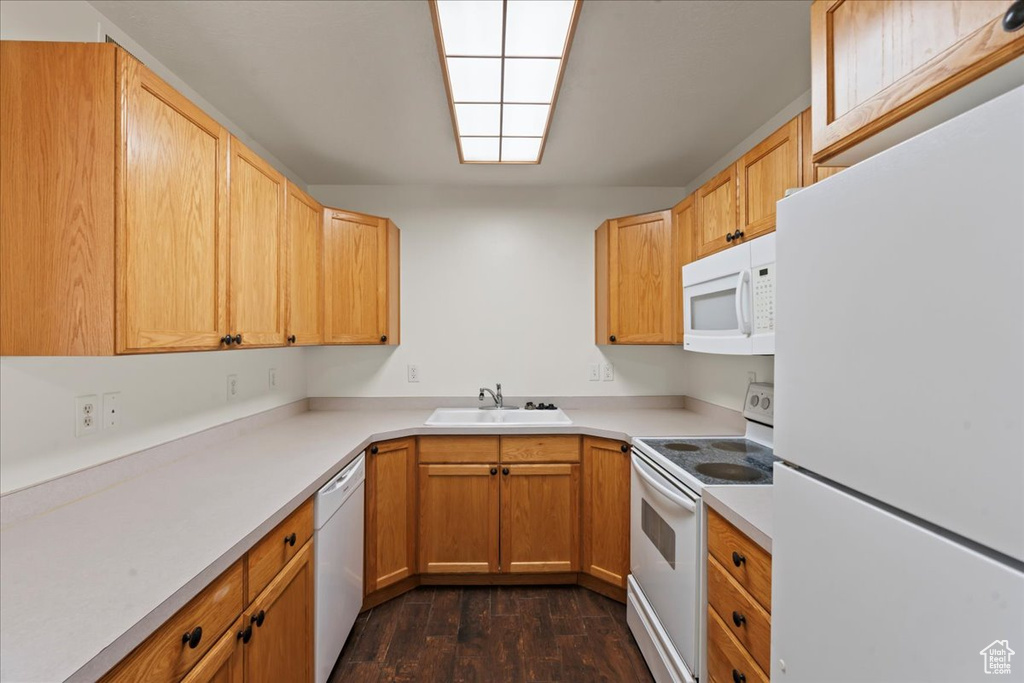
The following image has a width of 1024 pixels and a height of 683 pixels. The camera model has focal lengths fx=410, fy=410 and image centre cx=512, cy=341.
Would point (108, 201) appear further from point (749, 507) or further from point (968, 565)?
point (749, 507)

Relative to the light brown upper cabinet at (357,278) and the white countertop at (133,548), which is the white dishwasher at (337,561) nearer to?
the white countertop at (133,548)

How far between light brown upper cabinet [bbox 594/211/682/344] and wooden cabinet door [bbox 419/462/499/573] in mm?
1177

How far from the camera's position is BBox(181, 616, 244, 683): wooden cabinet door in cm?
89

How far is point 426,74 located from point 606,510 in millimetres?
2234

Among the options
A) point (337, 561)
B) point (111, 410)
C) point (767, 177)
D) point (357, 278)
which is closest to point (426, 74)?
point (357, 278)

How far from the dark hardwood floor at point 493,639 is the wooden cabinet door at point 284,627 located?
437mm

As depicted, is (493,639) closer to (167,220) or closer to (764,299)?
(764,299)

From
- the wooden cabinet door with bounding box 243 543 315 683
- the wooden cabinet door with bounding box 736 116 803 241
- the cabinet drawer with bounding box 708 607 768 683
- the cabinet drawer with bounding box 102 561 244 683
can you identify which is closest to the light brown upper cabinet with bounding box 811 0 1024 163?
the wooden cabinet door with bounding box 736 116 803 241

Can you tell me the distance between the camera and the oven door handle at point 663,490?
1434mm

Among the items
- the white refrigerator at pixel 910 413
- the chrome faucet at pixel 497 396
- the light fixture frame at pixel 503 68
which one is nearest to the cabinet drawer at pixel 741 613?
the white refrigerator at pixel 910 413

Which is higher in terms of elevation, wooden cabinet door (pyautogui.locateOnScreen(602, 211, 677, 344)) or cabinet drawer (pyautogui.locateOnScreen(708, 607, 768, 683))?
wooden cabinet door (pyautogui.locateOnScreen(602, 211, 677, 344))

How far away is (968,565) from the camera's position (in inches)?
17.7

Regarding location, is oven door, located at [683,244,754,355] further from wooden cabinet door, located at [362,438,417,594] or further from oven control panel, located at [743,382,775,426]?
wooden cabinet door, located at [362,438,417,594]

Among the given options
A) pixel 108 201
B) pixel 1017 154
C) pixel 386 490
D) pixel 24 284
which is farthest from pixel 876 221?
pixel 386 490
